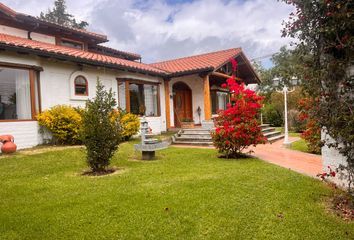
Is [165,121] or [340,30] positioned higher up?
[340,30]

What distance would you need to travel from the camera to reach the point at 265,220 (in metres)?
3.79

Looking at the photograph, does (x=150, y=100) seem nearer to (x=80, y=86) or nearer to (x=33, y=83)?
(x=80, y=86)

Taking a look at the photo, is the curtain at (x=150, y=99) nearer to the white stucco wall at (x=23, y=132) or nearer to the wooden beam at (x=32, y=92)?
the wooden beam at (x=32, y=92)

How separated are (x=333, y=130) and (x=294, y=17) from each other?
176 cm

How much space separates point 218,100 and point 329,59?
16.2 m

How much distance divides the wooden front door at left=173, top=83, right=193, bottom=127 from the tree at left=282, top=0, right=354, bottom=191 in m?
13.5

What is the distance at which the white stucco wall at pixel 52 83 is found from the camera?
9.85 meters

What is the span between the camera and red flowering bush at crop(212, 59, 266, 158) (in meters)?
8.34

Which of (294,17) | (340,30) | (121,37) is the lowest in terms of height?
(340,30)

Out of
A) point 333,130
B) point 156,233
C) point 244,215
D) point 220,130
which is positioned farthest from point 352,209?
point 220,130

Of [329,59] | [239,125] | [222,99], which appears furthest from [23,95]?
[222,99]

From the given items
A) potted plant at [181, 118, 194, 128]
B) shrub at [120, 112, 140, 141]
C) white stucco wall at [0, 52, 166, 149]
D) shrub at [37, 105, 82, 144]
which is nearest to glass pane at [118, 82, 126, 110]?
white stucco wall at [0, 52, 166, 149]

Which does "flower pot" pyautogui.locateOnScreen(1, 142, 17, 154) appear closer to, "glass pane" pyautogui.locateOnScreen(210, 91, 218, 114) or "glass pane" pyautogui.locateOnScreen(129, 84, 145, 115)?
"glass pane" pyautogui.locateOnScreen(129, 84, 145, 115)

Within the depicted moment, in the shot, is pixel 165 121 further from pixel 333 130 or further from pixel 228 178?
pixel 333 130
